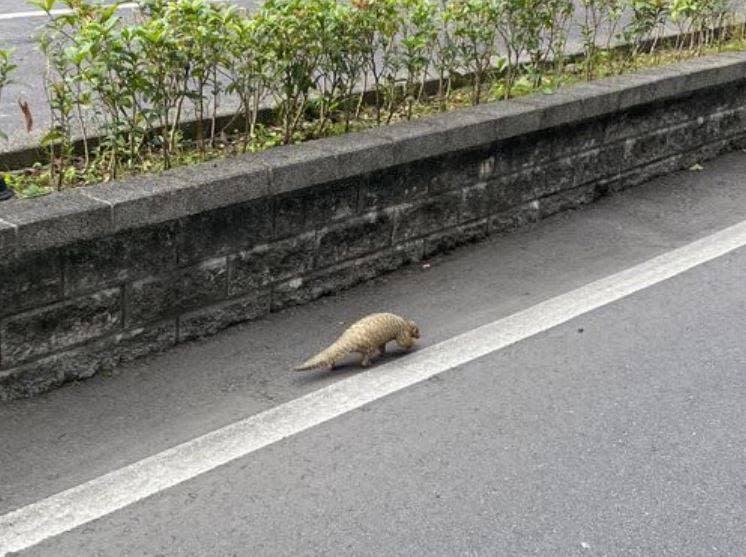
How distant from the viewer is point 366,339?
5.12 metres

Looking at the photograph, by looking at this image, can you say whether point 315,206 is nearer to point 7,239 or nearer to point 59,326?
point 59,326

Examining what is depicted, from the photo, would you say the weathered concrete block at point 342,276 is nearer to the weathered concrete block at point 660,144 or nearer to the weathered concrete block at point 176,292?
the weathered concrete block at point 176,292

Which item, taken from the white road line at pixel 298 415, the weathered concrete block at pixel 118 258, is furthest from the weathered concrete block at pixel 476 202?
the weathered concrete block at pixel 118 258

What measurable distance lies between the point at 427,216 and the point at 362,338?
148 centimetres

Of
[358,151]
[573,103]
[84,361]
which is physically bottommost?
[84,361]

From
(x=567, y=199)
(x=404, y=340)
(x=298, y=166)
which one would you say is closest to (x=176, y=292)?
(x=298, y=166)

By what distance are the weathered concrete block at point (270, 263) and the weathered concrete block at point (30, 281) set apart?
3.20 feet

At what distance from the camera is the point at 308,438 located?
4.52m

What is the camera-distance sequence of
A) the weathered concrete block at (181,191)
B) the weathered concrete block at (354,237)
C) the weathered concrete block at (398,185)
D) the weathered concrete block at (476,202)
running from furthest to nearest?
the weathered concrete block at (476,202), the weathered concrete block at (398,185), the weathered concrete block at (354,237), the weathered concrete block at (181,191)

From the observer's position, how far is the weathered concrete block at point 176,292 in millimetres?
5008

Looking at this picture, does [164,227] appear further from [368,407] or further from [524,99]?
[524,99]

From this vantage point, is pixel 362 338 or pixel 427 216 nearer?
pixel 362 338

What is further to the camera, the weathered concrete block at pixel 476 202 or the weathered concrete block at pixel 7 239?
the weathered concrete block at pixel 476 202

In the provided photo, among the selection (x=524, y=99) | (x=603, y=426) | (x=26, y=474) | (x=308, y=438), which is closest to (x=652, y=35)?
(x=524, y=99)
